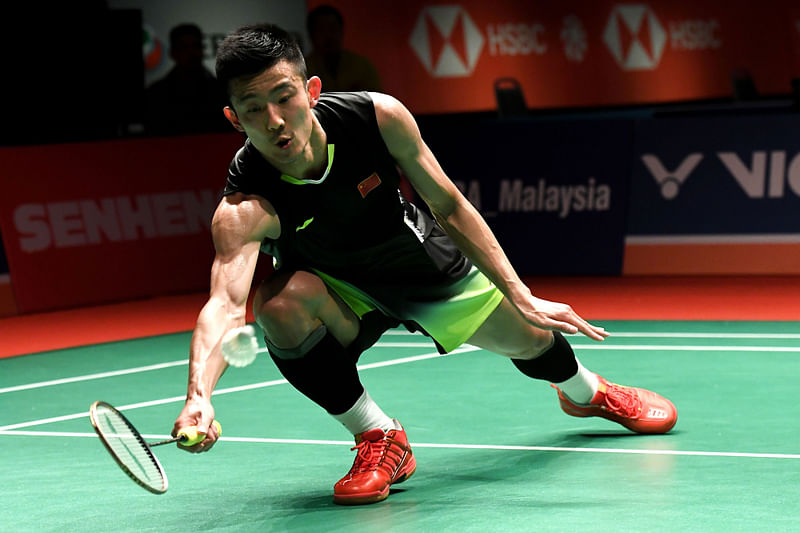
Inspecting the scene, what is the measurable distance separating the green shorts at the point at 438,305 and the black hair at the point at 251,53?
0.83 meters

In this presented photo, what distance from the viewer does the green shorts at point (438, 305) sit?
4.21 meters

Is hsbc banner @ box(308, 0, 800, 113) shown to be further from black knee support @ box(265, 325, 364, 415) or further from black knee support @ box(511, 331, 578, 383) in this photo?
black knee support @ box(265, 325, 364, 415)

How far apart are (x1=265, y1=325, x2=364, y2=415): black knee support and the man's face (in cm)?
61

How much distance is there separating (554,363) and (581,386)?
22 cm

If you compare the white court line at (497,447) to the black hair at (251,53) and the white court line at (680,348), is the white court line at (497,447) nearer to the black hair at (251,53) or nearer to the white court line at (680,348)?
the black hair at (251,53)

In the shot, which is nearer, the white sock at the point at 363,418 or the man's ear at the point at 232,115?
the man's ear at the point at 232,115

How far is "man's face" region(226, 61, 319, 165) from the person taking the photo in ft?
11.8

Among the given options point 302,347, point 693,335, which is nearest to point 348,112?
point 302,347

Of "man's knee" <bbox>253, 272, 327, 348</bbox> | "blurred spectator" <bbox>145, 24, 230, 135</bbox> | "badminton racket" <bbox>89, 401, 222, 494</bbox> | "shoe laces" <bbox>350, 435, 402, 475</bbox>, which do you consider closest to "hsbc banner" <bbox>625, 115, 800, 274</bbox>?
"blurred spectator" <bbox>145, 24, 230, 135</bbox>

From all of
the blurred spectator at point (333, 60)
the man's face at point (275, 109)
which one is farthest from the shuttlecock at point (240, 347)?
the blurred spectator at point (333, 60)

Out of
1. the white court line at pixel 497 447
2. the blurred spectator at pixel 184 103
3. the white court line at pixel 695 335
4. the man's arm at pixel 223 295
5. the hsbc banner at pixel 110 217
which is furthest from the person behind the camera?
the blurred spectator at pixel 184 103

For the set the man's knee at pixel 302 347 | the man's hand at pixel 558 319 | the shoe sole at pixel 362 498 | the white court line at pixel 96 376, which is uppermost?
the man's hand at pixel 558 319

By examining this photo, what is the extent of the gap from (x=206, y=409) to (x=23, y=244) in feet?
20.0

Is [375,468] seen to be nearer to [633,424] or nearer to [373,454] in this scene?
[373,454]
